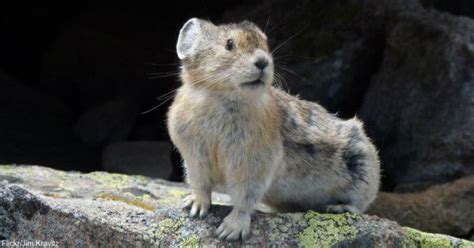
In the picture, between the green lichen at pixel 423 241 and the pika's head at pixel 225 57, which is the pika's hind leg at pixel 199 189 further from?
the green lichen at pixel 423 241

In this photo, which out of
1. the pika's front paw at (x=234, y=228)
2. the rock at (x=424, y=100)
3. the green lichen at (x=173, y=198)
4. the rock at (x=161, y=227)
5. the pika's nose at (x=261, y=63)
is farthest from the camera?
the rock at (x=424, y=100)

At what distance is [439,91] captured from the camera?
38.3ft

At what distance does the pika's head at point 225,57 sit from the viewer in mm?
6434

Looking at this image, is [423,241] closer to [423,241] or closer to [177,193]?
[423,241]

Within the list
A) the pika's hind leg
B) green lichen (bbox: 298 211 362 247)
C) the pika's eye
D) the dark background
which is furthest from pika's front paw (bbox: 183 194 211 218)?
the dark background

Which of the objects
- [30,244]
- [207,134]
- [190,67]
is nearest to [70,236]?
[30,244]

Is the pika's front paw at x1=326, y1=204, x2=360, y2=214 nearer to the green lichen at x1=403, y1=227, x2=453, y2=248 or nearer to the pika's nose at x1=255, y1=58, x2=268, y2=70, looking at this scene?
the green lichen at x1=403, y1=227, x2=453, y2=248

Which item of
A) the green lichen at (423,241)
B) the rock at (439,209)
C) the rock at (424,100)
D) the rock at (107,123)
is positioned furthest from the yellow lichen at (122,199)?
the rock at (107,123)

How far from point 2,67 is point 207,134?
11.0m

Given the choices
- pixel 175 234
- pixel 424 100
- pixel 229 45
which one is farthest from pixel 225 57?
pixel 424 100

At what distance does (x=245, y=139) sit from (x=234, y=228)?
2.51ft

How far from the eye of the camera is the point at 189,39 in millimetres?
7227

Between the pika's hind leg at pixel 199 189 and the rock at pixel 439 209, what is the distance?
4887 millimetres

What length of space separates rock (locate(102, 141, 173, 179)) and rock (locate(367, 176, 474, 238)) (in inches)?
145
